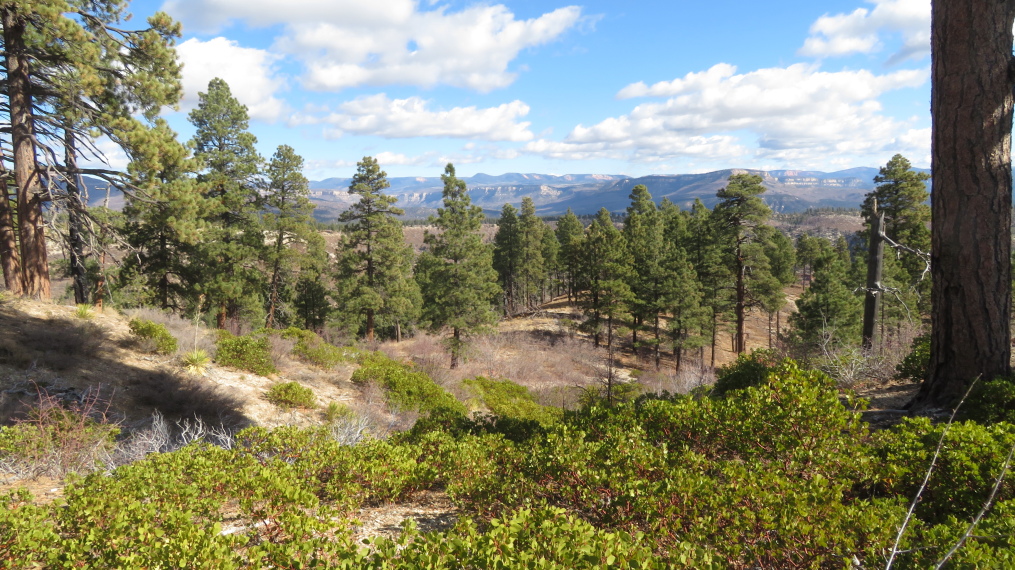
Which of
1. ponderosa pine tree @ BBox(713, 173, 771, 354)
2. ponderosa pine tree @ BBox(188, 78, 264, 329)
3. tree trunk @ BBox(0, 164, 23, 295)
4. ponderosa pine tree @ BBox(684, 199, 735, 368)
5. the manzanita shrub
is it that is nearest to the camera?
the manzanita shrub

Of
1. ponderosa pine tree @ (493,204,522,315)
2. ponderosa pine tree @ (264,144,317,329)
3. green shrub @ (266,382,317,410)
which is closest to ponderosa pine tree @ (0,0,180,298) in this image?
green shrub @ (266,382,317,410)

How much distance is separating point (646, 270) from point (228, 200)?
2380 centimetres

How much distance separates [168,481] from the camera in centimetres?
389

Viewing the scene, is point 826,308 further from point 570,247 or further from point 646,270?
point 570,247

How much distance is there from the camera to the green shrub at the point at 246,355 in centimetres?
1213

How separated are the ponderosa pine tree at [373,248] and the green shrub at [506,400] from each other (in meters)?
7.91

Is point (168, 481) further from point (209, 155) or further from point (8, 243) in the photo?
point (209, 155)

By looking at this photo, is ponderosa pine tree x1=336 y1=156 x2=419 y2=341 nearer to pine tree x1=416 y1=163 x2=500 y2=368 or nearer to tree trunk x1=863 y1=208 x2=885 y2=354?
pine tree x1=416 y1=163 x2=500 y2=368

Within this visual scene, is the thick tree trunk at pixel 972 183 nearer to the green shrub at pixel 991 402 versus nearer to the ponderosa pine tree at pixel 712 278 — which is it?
the green shrub at pixel 991 402

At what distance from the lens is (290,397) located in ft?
35.8

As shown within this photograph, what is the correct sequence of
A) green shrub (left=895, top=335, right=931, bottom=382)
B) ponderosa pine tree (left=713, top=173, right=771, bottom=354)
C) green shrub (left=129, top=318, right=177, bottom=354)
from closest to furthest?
green shrub (left=895, top=335, right=931, bottom=382), green shrub (left=129, top=318, right=177, bottom=354), ponderosa pine tree (left=713, top=173, right=771, bottom=354)

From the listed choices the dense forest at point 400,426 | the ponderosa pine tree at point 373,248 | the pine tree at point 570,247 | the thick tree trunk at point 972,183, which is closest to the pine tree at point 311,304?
the dense forest at point 400,426

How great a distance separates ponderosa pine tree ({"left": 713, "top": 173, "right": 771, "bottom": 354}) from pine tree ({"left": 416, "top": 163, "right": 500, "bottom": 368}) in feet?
38.1

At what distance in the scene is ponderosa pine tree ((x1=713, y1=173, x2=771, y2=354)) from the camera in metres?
21.8
